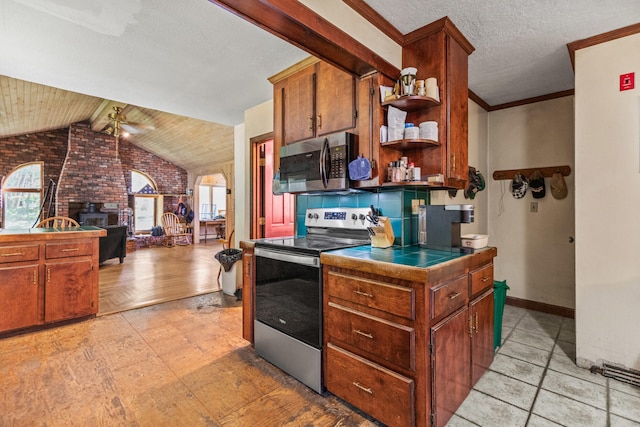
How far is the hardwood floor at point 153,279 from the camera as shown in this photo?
3660 mm

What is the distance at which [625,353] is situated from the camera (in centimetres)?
205

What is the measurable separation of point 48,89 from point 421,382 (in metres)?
6.69

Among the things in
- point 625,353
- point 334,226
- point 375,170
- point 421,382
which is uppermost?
point 375,170

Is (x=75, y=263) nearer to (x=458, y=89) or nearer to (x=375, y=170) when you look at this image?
(x=375, y=170)

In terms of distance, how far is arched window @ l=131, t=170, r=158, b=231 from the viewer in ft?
29.9

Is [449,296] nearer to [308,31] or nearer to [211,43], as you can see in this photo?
[308,31]

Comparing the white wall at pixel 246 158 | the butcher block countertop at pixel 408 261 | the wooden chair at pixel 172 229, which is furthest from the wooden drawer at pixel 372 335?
the wooden chair at pixel 172 229

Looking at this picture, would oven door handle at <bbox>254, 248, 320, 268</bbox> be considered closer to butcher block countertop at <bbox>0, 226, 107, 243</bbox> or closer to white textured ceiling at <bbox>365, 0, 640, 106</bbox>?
white textured ceiling at <bbox>365, 0, 640, 106</bbox>

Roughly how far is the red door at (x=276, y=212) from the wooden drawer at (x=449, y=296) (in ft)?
7.52

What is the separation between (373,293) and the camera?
1.50 metres

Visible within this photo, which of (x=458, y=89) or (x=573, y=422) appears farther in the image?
(x=458, y=89)

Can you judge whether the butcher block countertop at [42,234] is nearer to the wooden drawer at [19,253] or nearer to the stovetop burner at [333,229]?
the wooden drawer at [19,253]

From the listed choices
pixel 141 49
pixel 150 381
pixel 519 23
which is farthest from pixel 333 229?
pixel 141 49

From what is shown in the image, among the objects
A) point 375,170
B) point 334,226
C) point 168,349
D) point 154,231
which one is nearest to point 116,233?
point 154,231
